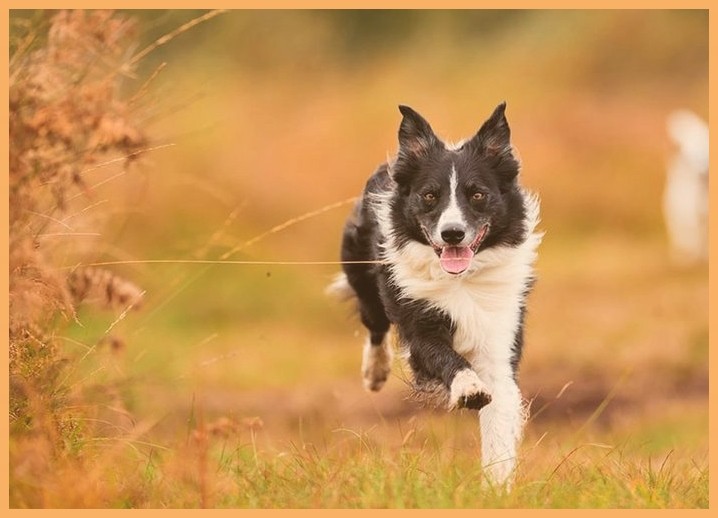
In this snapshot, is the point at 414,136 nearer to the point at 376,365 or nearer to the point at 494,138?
the point at 494,138

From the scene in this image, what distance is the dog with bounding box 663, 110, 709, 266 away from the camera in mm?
19938

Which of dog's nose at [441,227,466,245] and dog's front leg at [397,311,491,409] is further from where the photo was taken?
dog's nose at [441,227,466,245]

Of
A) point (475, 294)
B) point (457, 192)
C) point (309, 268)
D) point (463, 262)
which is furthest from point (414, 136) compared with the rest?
point (309, 268)

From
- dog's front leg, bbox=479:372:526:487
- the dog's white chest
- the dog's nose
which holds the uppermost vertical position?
the dog's nose

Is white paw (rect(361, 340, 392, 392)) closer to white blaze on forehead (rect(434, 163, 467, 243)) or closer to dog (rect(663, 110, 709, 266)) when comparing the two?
white blaze on forehead (rect(434, 163, 467, 243))

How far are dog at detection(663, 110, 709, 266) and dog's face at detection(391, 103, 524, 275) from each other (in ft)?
43.9

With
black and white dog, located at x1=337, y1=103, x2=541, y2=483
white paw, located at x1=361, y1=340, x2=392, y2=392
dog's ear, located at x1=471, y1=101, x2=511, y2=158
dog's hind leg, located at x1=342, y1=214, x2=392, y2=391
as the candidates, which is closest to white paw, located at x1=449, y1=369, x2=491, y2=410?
black and white dog, located at x1=337, y1=103, x2=541, y2=483

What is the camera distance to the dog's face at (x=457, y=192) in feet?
21.8

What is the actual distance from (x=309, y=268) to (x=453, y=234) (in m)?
13.7

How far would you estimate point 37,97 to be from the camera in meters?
6.00

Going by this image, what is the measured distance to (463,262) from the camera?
6711 mm

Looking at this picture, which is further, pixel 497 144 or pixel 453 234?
pixel 497 144

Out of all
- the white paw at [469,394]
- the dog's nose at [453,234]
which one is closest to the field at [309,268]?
the white paw at [469,394]

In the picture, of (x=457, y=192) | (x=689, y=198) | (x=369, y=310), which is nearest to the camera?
(x=457, y=192)
